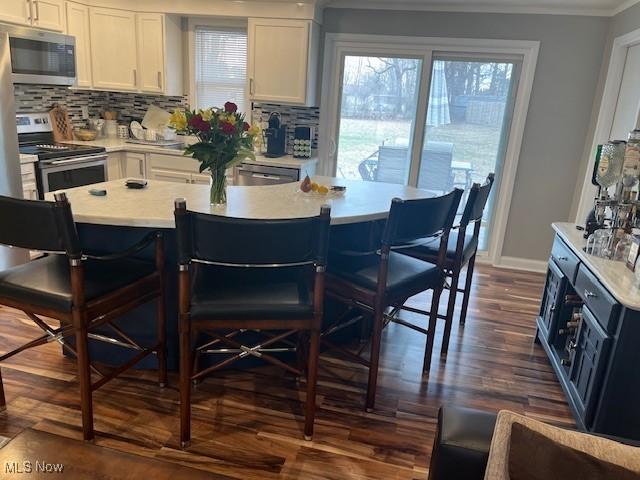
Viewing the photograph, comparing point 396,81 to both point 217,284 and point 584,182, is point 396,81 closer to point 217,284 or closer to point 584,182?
point 584,182

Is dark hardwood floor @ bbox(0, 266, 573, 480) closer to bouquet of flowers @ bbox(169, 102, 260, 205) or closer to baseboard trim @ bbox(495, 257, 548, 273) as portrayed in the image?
bouquet of flowers @ bbox(169, 102, 260, 205)

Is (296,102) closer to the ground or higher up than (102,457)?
higher up

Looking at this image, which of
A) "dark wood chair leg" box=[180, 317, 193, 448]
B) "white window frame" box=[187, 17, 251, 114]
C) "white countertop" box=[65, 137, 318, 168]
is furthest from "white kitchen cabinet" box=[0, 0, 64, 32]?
"dark wood chair leg" box=[180, 317, 193, 448]

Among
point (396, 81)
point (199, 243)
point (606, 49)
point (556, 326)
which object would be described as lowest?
point (556, 326)

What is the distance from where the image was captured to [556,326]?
9.15 ft

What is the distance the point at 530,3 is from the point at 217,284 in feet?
12.0

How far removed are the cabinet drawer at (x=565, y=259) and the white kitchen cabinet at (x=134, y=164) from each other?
3.71m

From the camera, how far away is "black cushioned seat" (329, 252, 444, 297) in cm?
229

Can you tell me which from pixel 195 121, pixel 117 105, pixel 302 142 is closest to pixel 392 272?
pixel 195 121

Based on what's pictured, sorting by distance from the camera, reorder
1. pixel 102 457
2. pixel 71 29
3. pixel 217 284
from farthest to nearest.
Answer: pixel 71 29 < pixel 217 284 < pixel 102 457

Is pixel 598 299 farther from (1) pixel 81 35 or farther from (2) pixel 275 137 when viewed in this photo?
(1) pixel 81 35

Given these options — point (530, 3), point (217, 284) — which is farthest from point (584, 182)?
point (217, 284)

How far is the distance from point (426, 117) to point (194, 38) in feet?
8.12

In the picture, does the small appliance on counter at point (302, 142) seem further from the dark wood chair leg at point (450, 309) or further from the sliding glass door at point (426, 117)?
the dark wood chair leg at point (450, 309)
